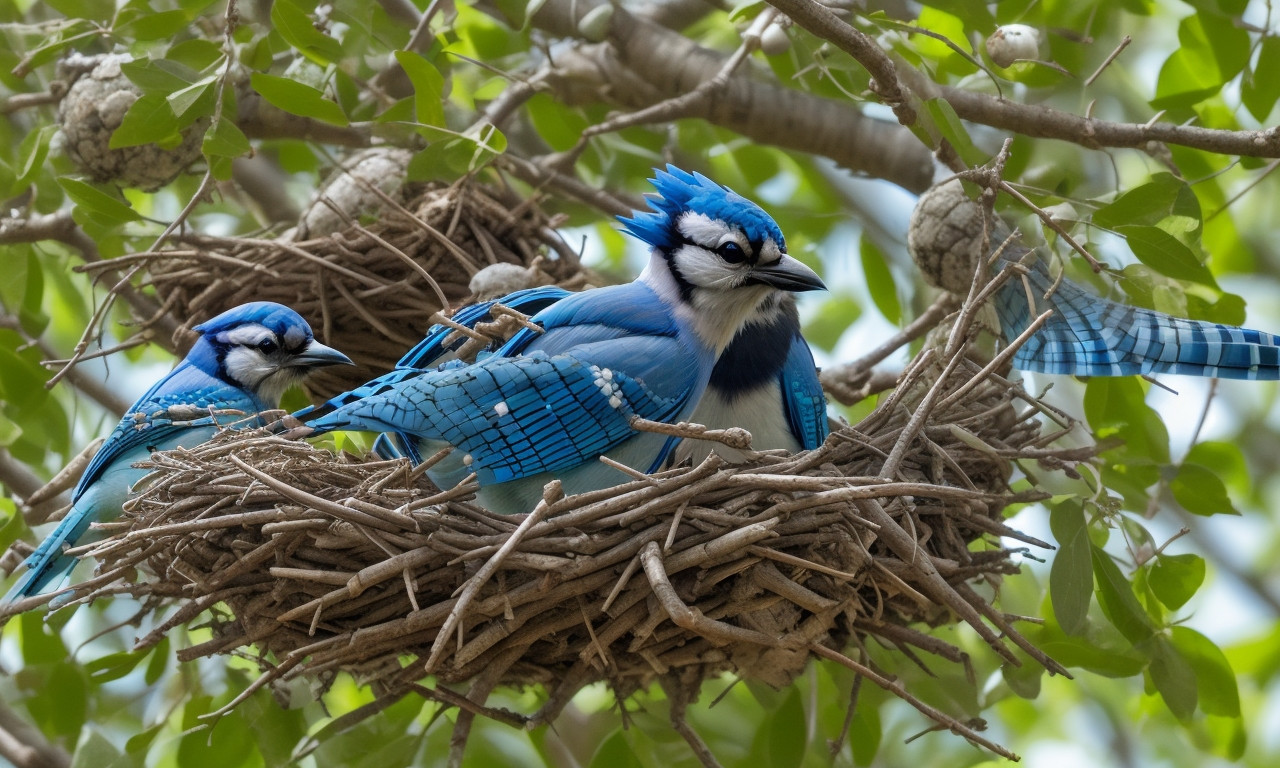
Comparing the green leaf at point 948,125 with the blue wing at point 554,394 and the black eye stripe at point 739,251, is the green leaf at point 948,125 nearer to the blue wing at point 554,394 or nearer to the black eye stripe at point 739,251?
the black eye stripe at point 739,251

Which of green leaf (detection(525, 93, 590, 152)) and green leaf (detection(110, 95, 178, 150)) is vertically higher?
green leaf (detection(110, 95, 178, 150))

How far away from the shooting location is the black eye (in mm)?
3236

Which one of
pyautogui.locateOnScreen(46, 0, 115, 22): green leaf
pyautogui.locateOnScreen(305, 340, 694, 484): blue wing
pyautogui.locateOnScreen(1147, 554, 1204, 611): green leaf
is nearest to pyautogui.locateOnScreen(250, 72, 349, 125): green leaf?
pyautogui.locateOnScreen(46, 0, 115, 22): green leaf

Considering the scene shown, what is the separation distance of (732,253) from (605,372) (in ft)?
1.47

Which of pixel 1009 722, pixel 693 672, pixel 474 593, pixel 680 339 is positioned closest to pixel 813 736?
pixel 693 672

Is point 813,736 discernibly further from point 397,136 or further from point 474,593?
point 397,136

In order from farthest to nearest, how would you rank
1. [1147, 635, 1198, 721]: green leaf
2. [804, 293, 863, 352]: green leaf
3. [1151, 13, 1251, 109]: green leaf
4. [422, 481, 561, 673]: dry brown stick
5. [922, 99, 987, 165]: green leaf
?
[804, 293, 863, 352]: green leaf, [1151, 13, 1251, 109]: green leaf, [1147, 635, 1198, 721]: green leaf, [922, 99, 987, 165]: green leaf, [422, 481, 561, 673]: dry brown stick

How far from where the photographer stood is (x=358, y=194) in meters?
4.16

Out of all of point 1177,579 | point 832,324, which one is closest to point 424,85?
point 832,324

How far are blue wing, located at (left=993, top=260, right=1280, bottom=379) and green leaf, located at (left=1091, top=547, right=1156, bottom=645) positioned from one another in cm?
50

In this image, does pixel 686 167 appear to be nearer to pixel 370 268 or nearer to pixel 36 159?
pixel 370 268

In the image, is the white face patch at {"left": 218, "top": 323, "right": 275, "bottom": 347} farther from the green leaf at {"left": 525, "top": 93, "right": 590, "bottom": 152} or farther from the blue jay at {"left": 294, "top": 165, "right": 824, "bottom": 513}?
the green leaf at {"left": 525, "top": 93, "right": 590, "bottom": 152}

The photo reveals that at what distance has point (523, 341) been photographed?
3.33 m

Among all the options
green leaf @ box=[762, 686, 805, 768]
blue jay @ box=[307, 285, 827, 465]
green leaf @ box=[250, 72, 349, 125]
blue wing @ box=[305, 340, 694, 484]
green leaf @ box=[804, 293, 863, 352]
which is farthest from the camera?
green leaf @ box=[804, 293, 863, 352]
